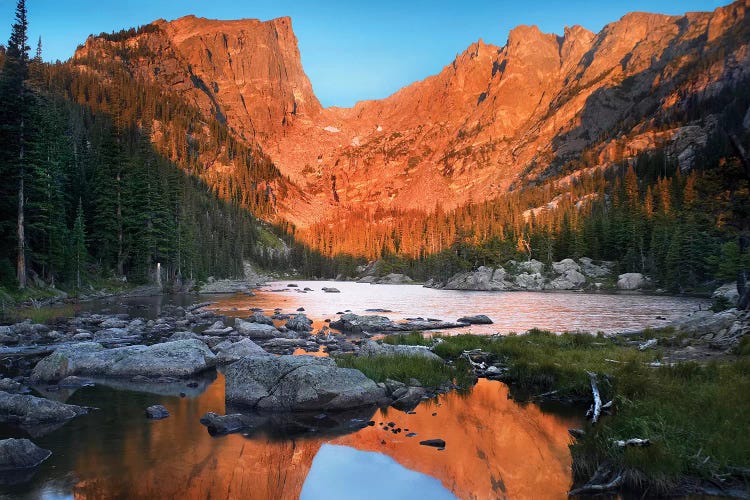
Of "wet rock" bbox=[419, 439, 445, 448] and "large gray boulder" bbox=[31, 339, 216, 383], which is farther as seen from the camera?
"large gray boulder" bbox=[31, 339, 216, 383]

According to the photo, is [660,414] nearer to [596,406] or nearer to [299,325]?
[596,406]

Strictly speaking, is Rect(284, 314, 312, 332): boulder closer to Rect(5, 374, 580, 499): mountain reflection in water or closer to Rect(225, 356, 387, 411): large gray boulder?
Rect(225, 356, 387, 411): large gray boulder

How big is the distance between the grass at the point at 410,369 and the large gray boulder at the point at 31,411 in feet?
29.0

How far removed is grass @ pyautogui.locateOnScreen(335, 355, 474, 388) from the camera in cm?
1611

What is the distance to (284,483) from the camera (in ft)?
29.5

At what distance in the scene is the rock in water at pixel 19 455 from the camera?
8.98 m

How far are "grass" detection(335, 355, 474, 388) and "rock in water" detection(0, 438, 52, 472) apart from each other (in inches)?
372

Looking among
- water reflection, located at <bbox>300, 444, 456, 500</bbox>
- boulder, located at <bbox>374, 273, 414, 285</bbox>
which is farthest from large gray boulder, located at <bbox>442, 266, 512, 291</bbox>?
water reflection, located at <bbox>300, 444, 456, 500</bbox>

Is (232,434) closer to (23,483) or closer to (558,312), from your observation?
(23,483)

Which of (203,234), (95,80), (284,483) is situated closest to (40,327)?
(284,483)

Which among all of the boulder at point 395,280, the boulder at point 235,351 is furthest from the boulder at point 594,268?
the boulder at point 235,351

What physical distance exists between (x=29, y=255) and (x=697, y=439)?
152 feet

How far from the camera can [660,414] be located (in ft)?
31.4

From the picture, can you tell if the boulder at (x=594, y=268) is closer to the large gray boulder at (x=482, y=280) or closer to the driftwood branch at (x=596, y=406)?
the large gray boulder at (x=482, y=280)
